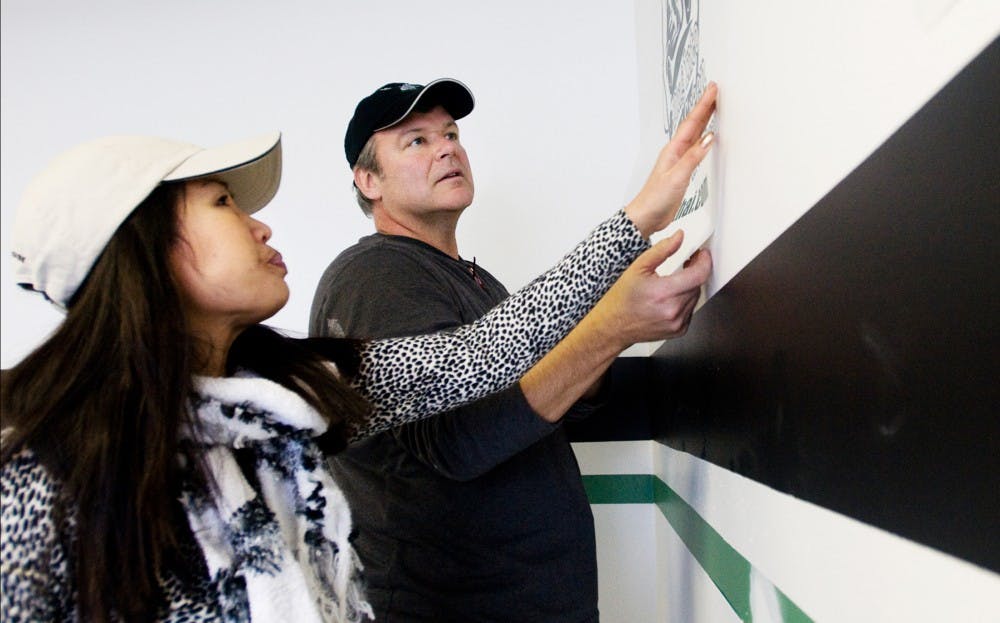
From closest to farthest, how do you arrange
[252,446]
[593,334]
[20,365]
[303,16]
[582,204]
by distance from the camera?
[20,365]
[252,446]
[593,334]
[582,204]
[303,16]

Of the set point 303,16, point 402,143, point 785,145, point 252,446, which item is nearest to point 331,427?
point 252,446

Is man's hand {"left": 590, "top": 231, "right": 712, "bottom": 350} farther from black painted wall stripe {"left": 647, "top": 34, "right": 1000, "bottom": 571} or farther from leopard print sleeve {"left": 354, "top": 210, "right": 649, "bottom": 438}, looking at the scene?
black painted wall stripe {"left": 647, "top": 34, "right": 1000, "bottom": 571}

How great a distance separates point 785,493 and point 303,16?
2087 millimetres

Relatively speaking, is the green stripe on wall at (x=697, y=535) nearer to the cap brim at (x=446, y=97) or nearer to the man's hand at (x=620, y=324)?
the man's hand at (x=620, y=324)

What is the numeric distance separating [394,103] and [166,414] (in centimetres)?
89

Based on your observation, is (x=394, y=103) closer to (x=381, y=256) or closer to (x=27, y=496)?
(x=381, y=256)

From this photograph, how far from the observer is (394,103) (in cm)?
154

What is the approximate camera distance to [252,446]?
0.91 metres

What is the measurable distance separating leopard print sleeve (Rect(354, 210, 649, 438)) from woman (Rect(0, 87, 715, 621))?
7cm

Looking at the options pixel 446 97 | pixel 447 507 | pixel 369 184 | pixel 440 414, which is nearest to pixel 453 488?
pixel 447 507

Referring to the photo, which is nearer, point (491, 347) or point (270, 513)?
point (270, 513)

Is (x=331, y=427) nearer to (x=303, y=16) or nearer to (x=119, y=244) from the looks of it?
(x=119, y=244)

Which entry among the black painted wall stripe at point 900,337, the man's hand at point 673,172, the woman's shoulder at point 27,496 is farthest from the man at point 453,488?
the woman's shoulder at point 27,496

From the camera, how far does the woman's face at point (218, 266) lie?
0.87 m
